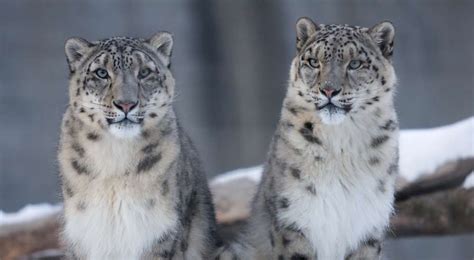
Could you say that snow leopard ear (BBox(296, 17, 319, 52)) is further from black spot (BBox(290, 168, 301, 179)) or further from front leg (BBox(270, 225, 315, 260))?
front leg (BBox(270, 225, 315, 260))

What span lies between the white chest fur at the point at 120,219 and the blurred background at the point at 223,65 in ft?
16.4

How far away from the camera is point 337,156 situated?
254 inches

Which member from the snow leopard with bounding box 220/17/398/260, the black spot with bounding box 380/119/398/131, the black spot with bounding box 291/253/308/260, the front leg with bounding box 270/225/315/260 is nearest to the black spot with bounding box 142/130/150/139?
the snow leopard with bounding box 220/17/398/260

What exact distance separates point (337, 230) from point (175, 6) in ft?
18.9

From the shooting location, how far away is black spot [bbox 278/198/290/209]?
643cm

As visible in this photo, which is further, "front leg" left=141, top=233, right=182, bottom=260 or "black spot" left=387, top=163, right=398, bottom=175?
"black spot" left=387, top=163, right=398, bottom=175

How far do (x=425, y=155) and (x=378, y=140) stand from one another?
6.78 feet

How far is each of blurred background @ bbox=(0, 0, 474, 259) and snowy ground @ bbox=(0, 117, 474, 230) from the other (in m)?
2.66

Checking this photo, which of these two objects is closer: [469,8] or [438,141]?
[438,141]

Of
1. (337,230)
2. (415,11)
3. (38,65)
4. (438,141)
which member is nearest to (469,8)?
(415,11)

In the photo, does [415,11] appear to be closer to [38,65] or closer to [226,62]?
[226,62]

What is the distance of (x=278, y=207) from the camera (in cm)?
649

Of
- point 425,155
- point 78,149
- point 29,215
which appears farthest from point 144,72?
point 425,155

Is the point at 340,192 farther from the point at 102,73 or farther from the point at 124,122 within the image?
the point at 102,73
